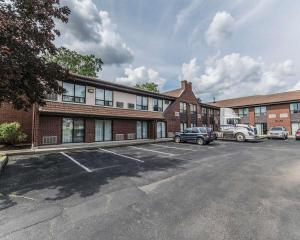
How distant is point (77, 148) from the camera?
13.7 metres

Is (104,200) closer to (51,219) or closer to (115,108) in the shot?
(51,219)

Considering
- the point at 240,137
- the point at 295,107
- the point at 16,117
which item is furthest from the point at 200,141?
the point at 295,107

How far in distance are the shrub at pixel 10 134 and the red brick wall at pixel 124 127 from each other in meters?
7.81

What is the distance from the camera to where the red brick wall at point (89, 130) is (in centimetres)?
1612

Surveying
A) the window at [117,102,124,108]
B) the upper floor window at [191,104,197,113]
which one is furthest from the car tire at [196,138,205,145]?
the upper floor window at [191,104,197,113]

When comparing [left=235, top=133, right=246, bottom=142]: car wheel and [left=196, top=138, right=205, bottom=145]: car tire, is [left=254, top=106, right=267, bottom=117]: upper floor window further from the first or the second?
[left=196, top=138, right=205, bottom=145]: car tire

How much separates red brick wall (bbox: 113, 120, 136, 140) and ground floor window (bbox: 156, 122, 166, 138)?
3.79 metres

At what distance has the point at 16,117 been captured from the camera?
15.2 metres

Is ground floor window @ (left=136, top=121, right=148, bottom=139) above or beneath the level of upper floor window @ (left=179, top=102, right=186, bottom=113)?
beneath

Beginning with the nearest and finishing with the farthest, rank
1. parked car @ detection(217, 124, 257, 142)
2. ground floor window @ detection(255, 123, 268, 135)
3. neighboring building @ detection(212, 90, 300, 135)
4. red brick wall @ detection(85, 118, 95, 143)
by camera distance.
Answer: red brick wall @ detection(85, 118, 95, 143) < parked car @ detection(217, 124, 257, 142) < neighboring building @ detection(212, 90, 300, 135) < ground floor window @ detection(255, 123, 268, 135)

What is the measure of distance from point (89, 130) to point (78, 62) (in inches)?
779

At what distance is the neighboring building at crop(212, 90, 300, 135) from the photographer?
3128cm

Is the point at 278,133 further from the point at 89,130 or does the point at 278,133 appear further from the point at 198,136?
the point at 89,130

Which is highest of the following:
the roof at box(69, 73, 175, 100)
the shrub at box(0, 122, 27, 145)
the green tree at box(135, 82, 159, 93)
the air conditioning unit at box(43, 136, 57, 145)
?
the green tree at box(135, 82, 159, 93)
